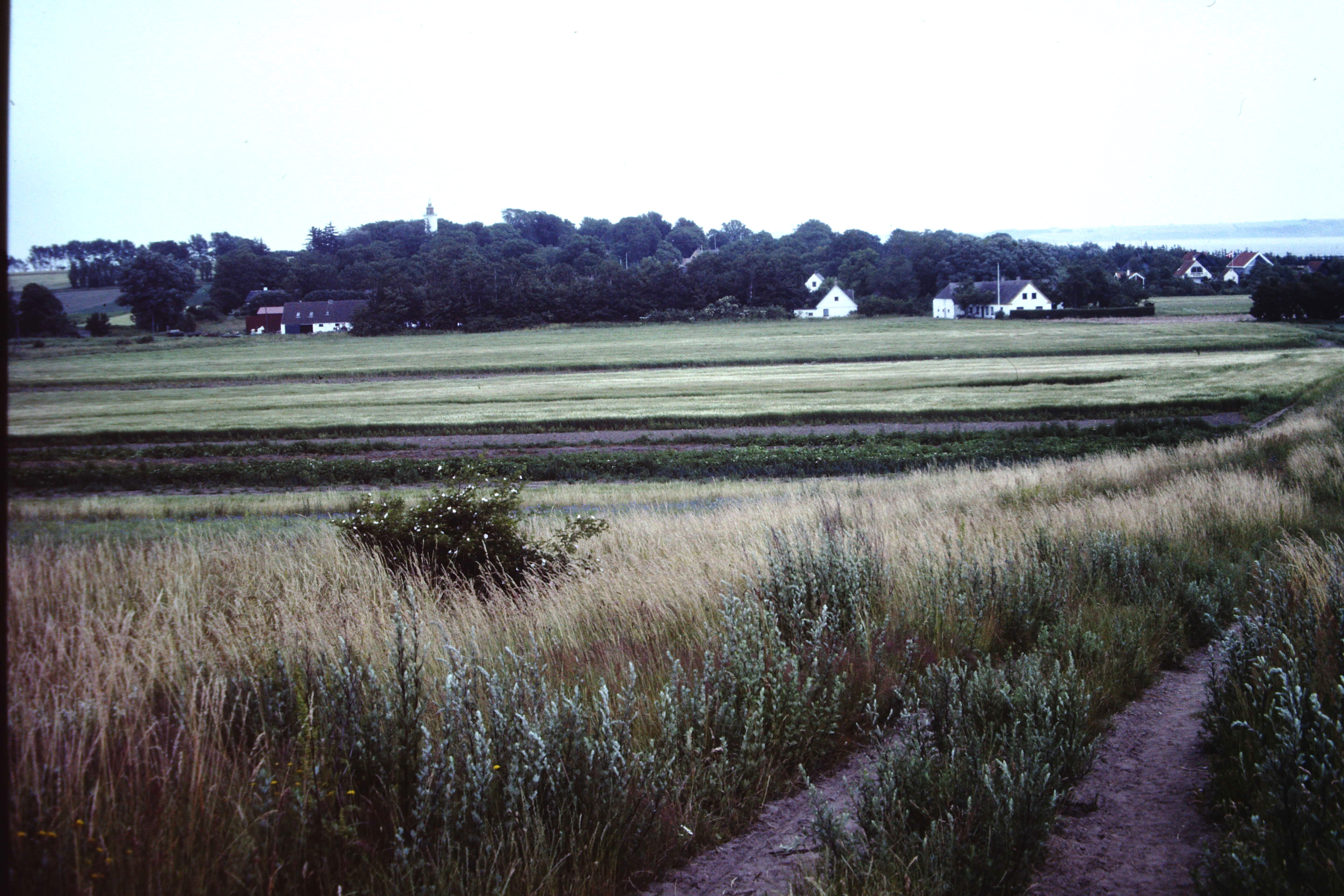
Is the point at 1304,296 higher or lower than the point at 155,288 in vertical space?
higher

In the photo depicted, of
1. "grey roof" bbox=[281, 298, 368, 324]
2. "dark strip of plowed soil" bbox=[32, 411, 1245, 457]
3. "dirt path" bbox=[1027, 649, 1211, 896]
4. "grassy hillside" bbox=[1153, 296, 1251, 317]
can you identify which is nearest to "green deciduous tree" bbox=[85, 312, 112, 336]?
"dirt path" bbox=[1027, 649, 1211, 896]

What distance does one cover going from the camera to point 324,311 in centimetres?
8044

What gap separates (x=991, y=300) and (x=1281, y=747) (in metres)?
121

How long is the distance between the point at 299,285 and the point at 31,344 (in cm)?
5994

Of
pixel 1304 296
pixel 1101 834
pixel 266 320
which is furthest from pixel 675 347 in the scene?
pixel 1101 834

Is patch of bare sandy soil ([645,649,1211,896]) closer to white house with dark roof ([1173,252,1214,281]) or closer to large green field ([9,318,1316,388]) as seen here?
large green field ([9,318,1316,388])

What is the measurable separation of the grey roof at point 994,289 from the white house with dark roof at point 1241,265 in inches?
1223

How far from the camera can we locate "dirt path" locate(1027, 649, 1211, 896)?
345cm

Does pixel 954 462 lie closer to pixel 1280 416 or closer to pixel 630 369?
pixel 1280 416

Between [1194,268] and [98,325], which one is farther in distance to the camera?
[1194,268]

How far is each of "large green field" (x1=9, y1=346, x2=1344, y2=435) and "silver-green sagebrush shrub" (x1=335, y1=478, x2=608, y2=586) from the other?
18.9m

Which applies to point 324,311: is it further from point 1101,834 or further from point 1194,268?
point 1194,268

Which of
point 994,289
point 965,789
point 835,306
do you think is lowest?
point 965,789

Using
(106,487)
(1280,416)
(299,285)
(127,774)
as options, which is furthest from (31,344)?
(299,285)
